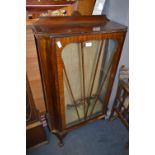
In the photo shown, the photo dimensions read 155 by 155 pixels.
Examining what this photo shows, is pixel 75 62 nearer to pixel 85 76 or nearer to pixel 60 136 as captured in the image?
pixel 85 76

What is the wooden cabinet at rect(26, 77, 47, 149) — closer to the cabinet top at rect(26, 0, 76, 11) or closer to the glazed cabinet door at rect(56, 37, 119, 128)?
the glazed cabinet door at rect(56, 37, 119, 128)

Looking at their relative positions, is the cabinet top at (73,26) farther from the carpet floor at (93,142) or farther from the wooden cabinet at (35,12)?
the carpet floor at (93,142)

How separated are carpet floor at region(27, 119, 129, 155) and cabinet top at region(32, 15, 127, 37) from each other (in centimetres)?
116

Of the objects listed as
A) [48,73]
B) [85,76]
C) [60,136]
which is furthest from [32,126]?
[85,76]

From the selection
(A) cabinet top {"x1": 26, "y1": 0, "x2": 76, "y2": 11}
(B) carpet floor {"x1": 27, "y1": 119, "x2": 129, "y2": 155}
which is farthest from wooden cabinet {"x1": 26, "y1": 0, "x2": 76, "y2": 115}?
(B) carpet floor {"x1": 27, "y1": 119, "x2": 129, "y2": 155}

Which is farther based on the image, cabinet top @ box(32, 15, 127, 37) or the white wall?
the white wall

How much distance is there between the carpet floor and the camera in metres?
1.50

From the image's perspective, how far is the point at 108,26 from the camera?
111cm

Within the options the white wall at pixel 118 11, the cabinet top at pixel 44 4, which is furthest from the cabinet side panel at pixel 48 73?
the white wall at pixel 118 11

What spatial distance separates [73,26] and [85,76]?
0.43 meters

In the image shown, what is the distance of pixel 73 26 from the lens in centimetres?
106

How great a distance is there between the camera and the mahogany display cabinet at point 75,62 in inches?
38.0

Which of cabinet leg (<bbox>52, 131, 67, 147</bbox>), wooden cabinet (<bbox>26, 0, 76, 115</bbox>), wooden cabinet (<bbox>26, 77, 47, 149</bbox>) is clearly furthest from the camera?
cabinet leg (<bbox>52, 131, 67, 147</bbox>)
